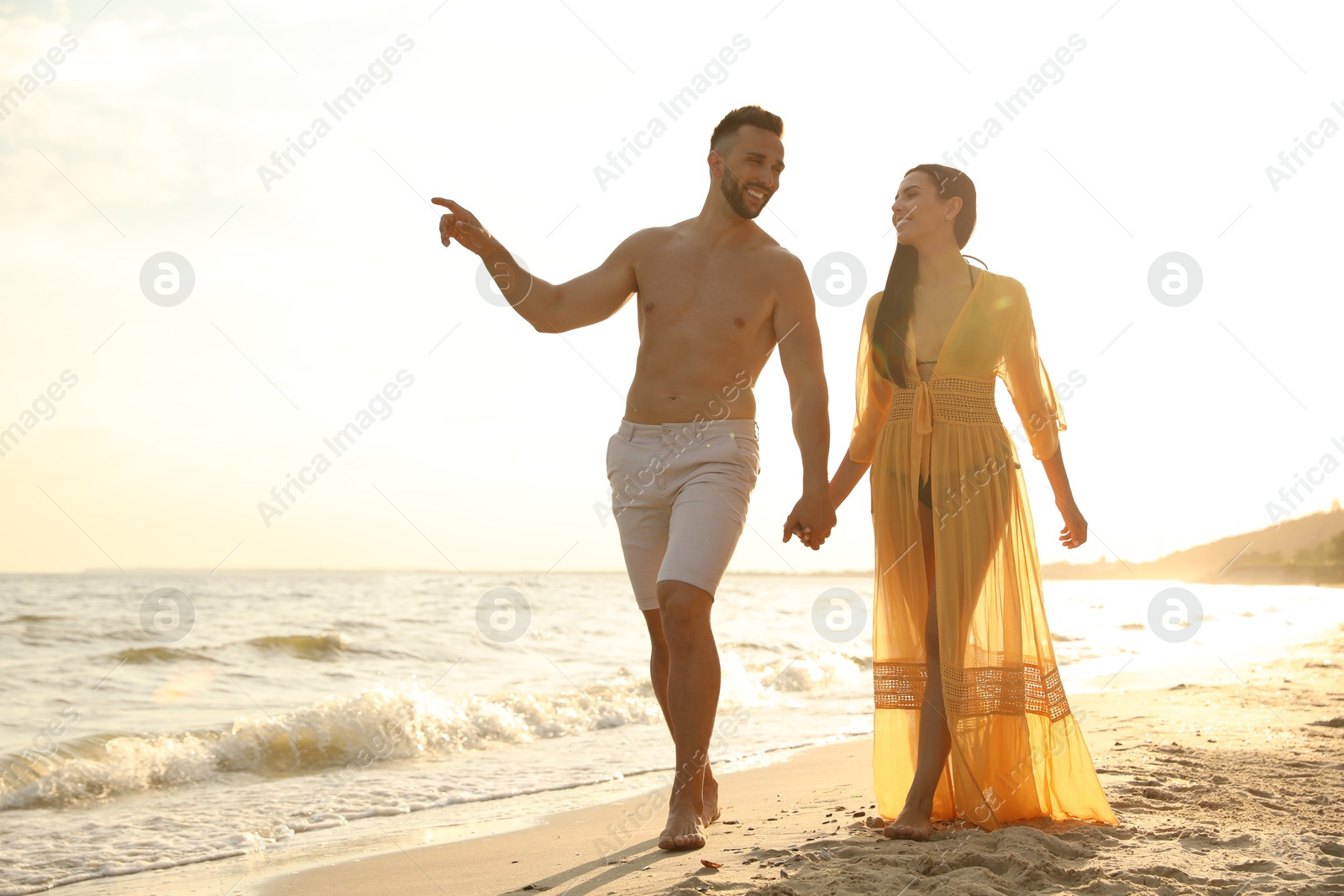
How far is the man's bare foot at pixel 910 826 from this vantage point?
306cm

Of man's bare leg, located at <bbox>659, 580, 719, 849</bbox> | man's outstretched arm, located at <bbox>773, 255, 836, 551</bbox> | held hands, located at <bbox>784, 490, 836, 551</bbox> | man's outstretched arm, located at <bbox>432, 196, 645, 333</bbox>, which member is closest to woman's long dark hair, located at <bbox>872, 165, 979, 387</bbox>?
man's outstretched arm, located at <bbox>773, 255, 836, 551</bbox>

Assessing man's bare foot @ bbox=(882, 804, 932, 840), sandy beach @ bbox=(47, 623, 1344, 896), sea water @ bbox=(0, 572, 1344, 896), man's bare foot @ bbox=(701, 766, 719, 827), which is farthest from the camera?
sea water @ bbox=(0, 572, 1344, 896)

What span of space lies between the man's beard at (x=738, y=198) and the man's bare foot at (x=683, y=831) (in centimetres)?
201

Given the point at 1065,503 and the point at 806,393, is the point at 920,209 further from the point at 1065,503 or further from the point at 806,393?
the point at 1065,503

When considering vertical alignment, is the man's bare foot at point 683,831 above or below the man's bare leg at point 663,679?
below

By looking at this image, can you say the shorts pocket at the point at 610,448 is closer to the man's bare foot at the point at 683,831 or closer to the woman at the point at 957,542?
the woman at the point at 957,542

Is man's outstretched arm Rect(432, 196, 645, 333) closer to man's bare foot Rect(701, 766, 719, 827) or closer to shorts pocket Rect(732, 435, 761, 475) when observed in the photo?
shorts pocket Rect(732, 435, 761, 475)

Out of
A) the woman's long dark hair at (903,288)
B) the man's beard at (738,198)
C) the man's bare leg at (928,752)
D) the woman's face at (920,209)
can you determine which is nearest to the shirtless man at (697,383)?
the man's beard at (738,198)

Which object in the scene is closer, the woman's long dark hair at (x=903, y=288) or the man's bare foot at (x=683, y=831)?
the man's bare foot at (x=683, y=831)

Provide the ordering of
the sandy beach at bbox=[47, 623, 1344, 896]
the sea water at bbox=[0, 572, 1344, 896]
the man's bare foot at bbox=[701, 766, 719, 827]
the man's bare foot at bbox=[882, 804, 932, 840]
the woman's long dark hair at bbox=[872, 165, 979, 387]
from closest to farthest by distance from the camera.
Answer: the sandy beach at bbox=[47, 623, 1344, 896] < the man's bare foot at bbox=[882, 804, 932, 840] < the woman's long dark hair at bbox=[872, 165, 979, 387] < the man's bare foot at bbox=[701, 766, 719, 827] < the sea water at bbox=[0, 572, 1344, 896]

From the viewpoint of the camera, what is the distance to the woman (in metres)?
3.19

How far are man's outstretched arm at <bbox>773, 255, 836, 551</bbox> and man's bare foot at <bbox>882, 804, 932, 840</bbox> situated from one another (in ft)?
2.84

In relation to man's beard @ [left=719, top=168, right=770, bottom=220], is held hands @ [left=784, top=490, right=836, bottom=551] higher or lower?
lower

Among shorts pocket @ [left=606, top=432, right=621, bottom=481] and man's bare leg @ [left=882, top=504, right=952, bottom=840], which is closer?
man's bare leg @ [left=882, top=504, right=952, bottom=840]
